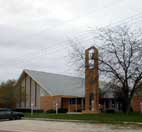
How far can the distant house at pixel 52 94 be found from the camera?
5129cm

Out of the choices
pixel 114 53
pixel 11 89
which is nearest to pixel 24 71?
pixel 11 89

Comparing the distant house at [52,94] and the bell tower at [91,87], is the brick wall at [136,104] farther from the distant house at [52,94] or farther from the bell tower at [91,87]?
the bell tower at [91,87]

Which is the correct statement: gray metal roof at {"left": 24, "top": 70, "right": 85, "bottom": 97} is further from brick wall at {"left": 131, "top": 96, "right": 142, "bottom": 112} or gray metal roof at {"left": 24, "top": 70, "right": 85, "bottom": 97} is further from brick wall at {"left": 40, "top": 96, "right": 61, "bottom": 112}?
brick wall at {"left": 131, "top": 96, "right": 142, "bottom": 112}

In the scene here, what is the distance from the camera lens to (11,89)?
54.2m

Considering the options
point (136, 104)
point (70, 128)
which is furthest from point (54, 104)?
point (70, 128)

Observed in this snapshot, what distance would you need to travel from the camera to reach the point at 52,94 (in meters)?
50.3

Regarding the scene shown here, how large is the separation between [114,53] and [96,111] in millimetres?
10730

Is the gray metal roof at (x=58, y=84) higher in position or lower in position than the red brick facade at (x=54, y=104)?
higher

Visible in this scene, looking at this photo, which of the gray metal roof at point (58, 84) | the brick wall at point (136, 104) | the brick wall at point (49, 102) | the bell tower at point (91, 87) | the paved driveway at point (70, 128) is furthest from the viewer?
the brick wall at point (136, 104)

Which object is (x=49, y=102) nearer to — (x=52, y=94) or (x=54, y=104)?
(x=54, y=104)

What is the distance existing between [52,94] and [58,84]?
5.81 m

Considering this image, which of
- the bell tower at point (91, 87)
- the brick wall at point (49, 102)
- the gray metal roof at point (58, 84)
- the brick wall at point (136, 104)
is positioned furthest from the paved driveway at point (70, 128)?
the brick wall at point (136, 104)

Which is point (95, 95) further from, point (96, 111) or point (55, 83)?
point (55, 83)

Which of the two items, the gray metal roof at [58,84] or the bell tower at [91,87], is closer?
the bell tower at [91,87]
